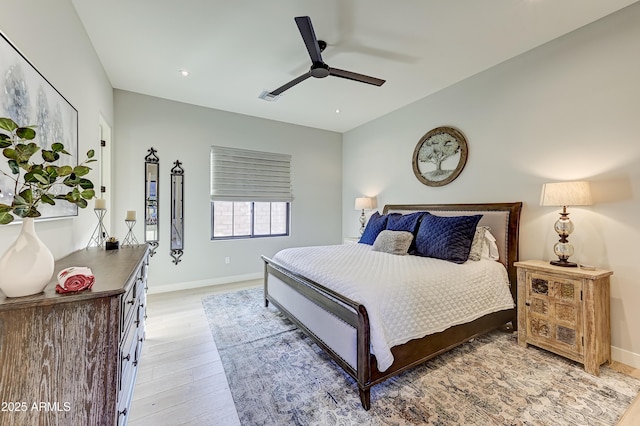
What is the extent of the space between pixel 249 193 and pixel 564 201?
13.8 ft

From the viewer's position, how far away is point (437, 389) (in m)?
1.95

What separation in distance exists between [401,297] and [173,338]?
7.53ft

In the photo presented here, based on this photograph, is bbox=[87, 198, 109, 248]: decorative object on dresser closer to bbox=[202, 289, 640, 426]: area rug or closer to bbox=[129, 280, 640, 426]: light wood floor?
bbox=[129, 280, 640, 426]: light wood floor

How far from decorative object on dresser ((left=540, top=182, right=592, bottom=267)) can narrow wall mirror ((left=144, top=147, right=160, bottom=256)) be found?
15.9 feet

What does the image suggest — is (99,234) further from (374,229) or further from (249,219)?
(374,229)

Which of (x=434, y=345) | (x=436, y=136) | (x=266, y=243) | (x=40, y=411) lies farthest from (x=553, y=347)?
(x=266, y=243)

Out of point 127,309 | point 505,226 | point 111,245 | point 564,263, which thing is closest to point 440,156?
point 505,226

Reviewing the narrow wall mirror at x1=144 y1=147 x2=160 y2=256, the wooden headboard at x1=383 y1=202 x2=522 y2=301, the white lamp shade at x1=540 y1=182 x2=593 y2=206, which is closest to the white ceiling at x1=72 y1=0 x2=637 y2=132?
the narrow wall mirror at x1=144 y1=147 x2=160 y2=256

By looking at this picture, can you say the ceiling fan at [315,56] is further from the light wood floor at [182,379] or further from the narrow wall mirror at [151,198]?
the narrow wall mirror at [151,198]

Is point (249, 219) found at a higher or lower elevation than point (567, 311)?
higher

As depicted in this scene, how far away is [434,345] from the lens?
2.17 m

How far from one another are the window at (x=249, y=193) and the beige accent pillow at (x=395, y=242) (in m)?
2.40

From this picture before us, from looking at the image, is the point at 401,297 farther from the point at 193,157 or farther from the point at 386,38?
the point at 193,157

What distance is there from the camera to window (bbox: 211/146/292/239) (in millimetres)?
4591
